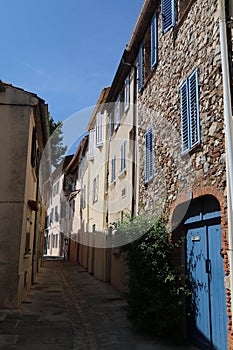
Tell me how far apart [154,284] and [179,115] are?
11.9 ft

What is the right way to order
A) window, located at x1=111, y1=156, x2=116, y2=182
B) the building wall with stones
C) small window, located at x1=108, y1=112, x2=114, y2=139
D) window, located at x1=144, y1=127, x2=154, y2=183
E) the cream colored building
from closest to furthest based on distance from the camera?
the building wall with stones
the cream colored building
window, located at x1=144, y1=127, x2=154, y2=183
window, located at x1=111, y1=156, x2=116, y2=182
small window, located at x1=108, y1=112, x2=114, y2=139

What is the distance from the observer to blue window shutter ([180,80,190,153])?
7.07 metres

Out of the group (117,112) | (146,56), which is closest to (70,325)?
(146,56)

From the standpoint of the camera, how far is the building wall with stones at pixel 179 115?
19.0 feet

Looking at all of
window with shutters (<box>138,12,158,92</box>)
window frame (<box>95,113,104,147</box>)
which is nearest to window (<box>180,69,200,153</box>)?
window with shutters (<box>138,12,158,92</box>)

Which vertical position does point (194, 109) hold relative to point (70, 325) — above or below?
above

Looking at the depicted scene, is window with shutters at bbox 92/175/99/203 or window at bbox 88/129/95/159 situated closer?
window with shutters at bbox 92/175/99/203

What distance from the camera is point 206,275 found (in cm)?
618

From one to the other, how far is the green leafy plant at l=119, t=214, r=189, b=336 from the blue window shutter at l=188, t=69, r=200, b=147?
2.17 metres

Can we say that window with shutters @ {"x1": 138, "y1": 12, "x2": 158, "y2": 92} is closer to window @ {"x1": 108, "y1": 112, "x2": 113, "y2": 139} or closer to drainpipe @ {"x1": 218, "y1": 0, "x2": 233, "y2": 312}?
drainpipe @ {"x1": 218, "y1": 0, "x2": 233, "y2": 312}

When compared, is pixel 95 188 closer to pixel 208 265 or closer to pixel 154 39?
pixel 154 39

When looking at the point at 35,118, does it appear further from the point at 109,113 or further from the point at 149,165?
the point at 109,113

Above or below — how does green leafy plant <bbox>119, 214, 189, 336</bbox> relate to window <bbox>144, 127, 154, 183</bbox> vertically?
below

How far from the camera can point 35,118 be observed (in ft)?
37.1
